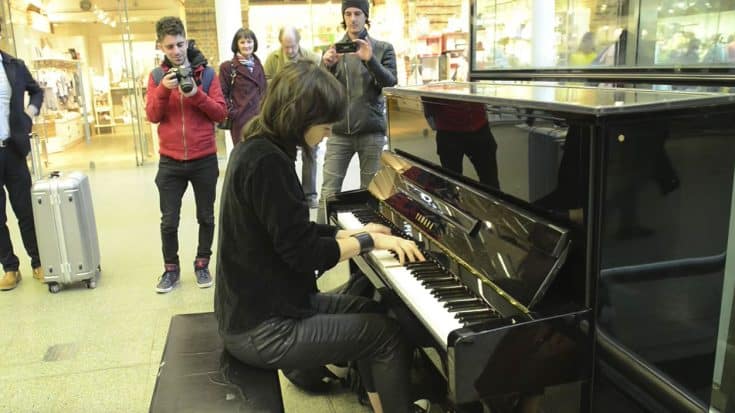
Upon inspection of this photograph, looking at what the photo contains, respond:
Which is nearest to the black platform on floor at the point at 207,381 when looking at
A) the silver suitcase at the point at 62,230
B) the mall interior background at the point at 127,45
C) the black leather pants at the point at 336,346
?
the black leather pants at the point at 336,346

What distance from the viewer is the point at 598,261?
49.3 inches

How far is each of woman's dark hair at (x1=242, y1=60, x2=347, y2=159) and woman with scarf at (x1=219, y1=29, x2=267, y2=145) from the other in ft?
9.24

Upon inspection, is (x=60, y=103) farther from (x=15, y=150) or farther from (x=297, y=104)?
(x=297, y=104)

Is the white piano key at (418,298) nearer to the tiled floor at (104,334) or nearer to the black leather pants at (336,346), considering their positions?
the black leather pants at (336,346)

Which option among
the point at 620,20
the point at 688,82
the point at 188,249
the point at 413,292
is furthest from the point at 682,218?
the point at 188,249

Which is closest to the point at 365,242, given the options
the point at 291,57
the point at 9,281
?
the point at 9,281

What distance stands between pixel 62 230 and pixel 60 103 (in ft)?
17.4

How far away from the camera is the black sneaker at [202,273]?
3.48 meters

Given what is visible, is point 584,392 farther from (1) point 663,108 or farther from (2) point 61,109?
(2) point 61,109

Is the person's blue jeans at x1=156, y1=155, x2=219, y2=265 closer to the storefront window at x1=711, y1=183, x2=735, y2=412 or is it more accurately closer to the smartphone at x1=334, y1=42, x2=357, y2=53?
the smartphone at x1=334, y1=42, x2=357, y2=53

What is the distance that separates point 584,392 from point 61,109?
8235mm

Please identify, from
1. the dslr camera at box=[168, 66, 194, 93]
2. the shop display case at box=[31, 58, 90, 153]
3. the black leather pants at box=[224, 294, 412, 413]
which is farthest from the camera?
the shop display case at box=[31, 58, 90, 153]

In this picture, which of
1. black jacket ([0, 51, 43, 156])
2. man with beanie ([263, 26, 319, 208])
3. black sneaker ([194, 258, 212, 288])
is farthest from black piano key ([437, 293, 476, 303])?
black jacket ([0, 51, 43, 156])

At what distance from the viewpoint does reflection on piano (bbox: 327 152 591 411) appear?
1.28 meters
